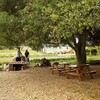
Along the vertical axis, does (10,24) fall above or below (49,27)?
above

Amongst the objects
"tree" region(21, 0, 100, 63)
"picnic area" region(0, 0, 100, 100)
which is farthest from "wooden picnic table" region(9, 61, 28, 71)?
"tree" region(21, 0, 100, 63)

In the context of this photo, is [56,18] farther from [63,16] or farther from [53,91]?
[53,91]

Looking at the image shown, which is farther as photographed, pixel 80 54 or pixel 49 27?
pixel 80 54

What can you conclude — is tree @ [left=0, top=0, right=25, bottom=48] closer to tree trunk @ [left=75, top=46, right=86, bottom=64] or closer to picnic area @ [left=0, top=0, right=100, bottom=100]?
picnic area @ [left=0, top=0, right=100, bottom=100]

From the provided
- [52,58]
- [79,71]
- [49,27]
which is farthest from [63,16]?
[52,58]

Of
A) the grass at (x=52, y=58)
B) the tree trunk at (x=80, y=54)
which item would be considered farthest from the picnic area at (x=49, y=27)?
the grass at (x=52, y=58)

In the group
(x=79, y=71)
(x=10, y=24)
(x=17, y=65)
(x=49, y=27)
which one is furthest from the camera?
(x=17, y=65)

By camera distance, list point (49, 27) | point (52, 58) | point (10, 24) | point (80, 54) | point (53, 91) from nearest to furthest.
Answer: point (53, 91), point (49, 27), point (10, 24), point (80, 54), point (52, 58)

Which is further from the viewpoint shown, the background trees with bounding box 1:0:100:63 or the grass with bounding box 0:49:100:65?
the grass with bounding box 0:49:100:65

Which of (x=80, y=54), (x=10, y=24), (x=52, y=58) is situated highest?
(x=10, y=24)

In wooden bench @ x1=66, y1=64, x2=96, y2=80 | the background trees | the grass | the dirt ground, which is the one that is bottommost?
the dirt ground

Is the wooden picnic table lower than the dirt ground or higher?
higher

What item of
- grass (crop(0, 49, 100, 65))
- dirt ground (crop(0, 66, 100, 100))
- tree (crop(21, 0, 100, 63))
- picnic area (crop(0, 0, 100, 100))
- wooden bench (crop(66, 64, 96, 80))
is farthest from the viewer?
grass (crop(0, 49, 100, 65))

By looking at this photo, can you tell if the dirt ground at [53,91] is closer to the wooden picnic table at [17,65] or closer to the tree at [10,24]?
the tree at [10,24]
